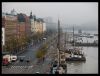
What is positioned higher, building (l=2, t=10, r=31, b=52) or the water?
building (l=2, t=10, r=31, b=52)

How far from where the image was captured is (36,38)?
13969mm

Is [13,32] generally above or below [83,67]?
above

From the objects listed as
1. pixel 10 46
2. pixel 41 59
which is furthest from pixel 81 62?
pixel 10 46

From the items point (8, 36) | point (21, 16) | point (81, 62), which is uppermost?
point (21, 16)

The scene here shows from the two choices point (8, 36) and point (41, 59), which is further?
point (8, 36)

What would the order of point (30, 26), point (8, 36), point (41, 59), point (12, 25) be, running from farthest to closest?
Answer: point (30, 26), point (12, 25), point (8, 36), point (41, 59)

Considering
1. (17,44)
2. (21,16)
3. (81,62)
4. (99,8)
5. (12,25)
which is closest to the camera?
(99,8)

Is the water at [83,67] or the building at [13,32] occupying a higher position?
the building at [13,32]

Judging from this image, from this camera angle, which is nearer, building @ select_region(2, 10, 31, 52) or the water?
the water

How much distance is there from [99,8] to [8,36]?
8710 millimetres

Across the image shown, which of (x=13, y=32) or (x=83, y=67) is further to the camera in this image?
(x=13, y=32)

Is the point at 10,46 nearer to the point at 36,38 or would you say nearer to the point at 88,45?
the point at 36,38

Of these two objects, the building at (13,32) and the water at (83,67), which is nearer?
the water at (83,67)

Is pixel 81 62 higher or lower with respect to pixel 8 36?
lower
